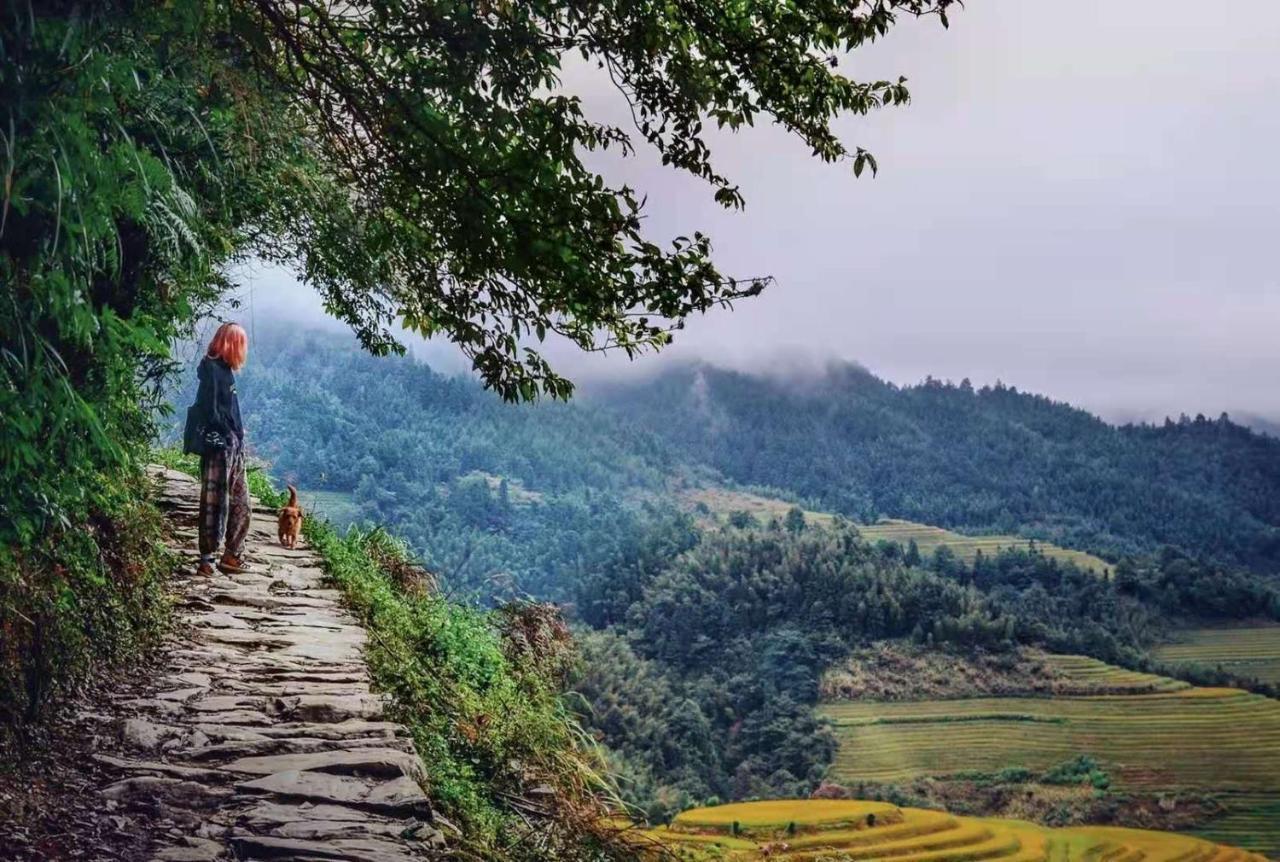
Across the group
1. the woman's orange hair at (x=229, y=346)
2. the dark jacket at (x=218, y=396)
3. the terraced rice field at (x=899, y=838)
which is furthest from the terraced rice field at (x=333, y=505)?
the terraced rice field at (x=899, y=838)

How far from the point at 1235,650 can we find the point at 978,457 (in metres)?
5.51

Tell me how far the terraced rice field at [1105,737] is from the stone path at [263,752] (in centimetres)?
549

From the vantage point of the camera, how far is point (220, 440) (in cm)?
536

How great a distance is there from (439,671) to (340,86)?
3.08 metres

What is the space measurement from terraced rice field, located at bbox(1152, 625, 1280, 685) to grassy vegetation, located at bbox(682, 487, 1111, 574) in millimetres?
1013

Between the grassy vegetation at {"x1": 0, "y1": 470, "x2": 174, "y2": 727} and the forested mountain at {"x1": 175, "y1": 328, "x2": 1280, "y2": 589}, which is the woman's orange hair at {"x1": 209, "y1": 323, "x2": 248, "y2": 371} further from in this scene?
the forested mountain at {"x1": 175, "y1": 328, "x2": 1280, "y2": 589}

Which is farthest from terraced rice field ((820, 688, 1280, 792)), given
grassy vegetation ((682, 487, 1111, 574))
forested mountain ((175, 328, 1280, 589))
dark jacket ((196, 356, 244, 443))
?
dark jacket ((196, 356, 244, 443))

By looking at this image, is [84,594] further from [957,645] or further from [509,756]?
[957,645]

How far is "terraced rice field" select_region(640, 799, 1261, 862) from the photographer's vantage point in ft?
17.8

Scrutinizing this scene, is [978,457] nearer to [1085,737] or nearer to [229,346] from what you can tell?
[1085,737]

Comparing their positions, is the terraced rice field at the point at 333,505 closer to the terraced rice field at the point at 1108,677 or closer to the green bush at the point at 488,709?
the green bush at the point at 488,709

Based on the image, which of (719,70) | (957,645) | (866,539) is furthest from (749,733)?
(719,70)

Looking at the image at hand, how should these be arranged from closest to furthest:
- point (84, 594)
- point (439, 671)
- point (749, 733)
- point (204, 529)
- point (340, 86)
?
point (340, 86)
point (84, 594)
point (439, 671)
point (204, 529)
point (749, 733)

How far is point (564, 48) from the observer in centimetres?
316
